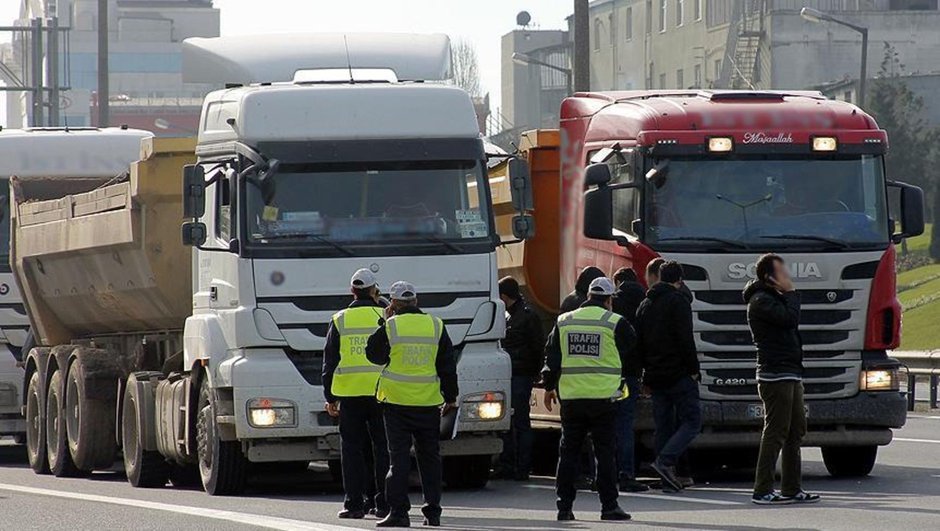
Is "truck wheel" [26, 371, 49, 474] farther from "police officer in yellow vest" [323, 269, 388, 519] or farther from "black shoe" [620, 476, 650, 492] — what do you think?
"police officer in yellow vest" [323, 269, 388, 519]

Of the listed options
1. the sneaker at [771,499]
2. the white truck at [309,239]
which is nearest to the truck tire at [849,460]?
the sneaker at [771,499]

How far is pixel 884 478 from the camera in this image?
1716 cm

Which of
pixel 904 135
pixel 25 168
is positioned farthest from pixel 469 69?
pixel 25 168

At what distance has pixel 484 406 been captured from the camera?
15734 millimetres

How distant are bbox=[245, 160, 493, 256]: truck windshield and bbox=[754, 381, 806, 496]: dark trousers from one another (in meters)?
2.66

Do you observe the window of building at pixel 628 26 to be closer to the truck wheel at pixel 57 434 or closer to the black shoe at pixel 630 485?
the truck wheel at pixel 57 434

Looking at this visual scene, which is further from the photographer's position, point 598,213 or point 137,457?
point 137,457

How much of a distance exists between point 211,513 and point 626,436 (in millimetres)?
3366

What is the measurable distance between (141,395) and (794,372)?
6.73 metres

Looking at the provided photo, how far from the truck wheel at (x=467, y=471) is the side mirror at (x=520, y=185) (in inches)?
84.4

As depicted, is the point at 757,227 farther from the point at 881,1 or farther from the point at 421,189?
the point at 881,1

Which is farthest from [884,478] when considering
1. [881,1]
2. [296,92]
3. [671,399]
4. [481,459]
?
[881,1]

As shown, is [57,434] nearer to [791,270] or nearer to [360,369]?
[360,369]

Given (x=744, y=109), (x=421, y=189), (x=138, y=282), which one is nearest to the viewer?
(x=421, y=189)
